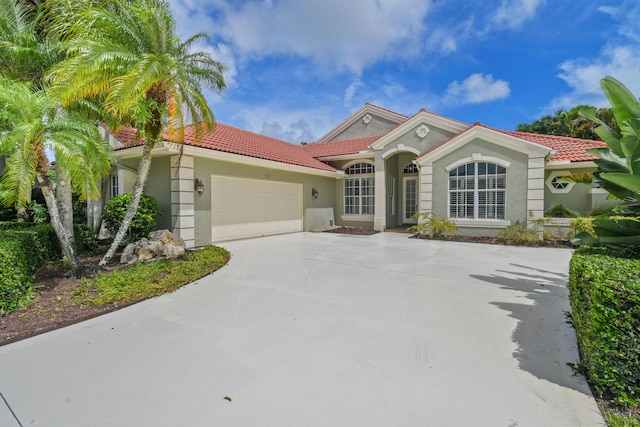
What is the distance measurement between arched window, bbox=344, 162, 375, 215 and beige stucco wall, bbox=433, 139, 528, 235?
4443 millimetres

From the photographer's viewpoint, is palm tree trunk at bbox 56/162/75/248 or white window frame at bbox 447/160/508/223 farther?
white window frame at bbox 447/160/508/223

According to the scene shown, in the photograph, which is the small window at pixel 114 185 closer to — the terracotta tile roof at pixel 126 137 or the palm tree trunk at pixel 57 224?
the terracotta tile roof at pixel 126 137

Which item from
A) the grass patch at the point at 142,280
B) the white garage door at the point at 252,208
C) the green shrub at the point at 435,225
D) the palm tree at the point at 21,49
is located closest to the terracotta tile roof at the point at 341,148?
the white garage door at the point at 252,208

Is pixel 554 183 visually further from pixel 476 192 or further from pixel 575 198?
pixel 476 192

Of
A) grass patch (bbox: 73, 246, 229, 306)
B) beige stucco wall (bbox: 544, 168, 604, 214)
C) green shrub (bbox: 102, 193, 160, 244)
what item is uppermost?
beige stucco wall (bbox: 544, 168, 604, 214)

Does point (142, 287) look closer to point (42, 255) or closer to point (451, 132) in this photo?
point (42, 255)

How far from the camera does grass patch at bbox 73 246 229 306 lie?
209 inches

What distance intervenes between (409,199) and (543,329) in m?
14.9

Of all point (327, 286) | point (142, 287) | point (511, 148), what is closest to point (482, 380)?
point (327, 286)

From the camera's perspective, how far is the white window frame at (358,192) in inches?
678

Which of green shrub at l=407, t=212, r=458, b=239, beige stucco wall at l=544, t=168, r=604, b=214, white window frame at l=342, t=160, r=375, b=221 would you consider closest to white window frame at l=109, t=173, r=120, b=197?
white window frame at l=342, t=160, r=375, b=221

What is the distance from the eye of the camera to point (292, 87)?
56.3 feet

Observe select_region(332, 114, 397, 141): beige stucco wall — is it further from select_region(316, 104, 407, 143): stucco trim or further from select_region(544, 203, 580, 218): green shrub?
select_region(544, 203, 580, 218): green shrub

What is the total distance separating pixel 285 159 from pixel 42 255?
9660 mm
